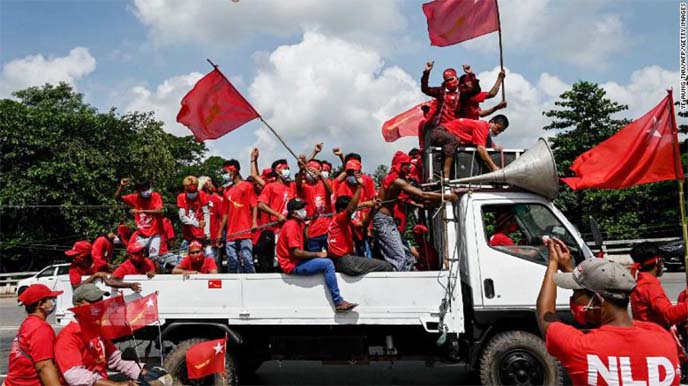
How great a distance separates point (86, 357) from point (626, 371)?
3.60 meters

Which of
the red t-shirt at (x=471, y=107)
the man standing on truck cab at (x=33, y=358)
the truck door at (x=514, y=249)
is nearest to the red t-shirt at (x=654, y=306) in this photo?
the truck door at (x=514, y=249)

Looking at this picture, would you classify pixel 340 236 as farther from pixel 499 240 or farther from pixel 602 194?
pixel 602 194

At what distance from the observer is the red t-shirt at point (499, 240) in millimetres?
6199

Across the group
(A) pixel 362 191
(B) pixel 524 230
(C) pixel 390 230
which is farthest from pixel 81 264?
(B) pixel 524 230

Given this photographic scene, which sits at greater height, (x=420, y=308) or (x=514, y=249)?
(x=514, y=249)

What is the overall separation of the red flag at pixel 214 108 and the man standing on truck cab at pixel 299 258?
254 centimetres

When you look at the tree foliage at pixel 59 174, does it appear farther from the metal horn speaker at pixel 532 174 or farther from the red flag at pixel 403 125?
the metal horn speaker at pixel 532 174

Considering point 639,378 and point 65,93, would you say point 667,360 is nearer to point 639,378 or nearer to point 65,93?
point 639,378

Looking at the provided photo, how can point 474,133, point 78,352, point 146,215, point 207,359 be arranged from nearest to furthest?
point 78,352 < point 207,359 < point 474,133 < point 146,215

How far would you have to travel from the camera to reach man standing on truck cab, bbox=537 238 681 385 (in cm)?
242

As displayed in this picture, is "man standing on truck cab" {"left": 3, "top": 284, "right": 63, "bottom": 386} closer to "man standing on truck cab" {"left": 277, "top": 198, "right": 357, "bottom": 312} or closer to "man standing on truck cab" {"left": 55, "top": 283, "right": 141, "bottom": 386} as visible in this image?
"man standing on truck cab" {"left": 55, "top": 283, "right": 141, "bottom": 386}

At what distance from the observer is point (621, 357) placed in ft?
7.95

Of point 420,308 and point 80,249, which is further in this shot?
point 80,249

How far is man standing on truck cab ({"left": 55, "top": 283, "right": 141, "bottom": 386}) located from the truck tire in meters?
3.14
